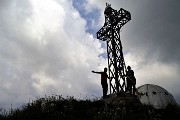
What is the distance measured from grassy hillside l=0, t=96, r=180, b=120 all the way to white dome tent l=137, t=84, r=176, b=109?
49cm

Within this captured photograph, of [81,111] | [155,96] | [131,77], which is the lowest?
[81,111]

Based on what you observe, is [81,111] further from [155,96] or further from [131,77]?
[131,77]

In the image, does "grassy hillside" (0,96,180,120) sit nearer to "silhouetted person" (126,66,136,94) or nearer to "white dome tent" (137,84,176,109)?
"white dome tent" (137,84,176,109)

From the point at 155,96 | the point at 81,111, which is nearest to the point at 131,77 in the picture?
the point at 155,96

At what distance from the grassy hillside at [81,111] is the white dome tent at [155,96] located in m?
0.49

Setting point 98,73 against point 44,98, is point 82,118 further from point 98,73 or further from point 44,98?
point 98,73

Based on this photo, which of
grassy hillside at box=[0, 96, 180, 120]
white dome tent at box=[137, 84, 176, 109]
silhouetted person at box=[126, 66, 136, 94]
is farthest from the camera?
silhouetted person at box=[126, 66, 136, 94]

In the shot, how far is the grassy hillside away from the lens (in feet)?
38.5

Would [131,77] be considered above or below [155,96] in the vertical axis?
above

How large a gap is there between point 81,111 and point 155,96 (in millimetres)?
4615

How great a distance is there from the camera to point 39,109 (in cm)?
1281

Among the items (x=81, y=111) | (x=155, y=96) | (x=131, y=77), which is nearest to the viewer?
(x=81, y=111)

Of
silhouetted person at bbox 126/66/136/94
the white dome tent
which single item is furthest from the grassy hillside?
silhouetted person at bbox 126/66/136/94

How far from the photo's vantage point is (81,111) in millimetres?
12727
